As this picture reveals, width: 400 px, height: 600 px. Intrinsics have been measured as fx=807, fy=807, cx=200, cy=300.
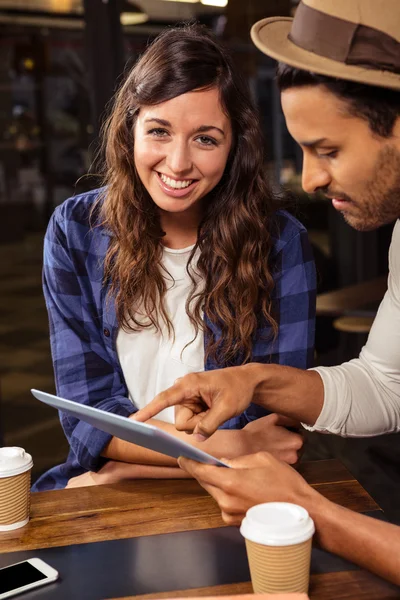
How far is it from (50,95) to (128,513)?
21.5ft

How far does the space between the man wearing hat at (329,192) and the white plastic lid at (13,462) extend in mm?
233

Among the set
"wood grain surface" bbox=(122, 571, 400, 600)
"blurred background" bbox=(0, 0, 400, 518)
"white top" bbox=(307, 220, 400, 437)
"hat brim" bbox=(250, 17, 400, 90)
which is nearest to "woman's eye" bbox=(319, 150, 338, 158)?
"hat brim" bbox=(250, 17, 400, 90)

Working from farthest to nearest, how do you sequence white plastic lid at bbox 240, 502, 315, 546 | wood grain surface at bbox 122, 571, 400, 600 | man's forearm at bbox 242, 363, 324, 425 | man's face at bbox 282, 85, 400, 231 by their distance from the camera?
man's forearm at bbox 242, 363, 324, 425 → man's face at bbox 282, 85, 400, 231 → wood grain surface at bbox 122, 571, 400, 600 → white plastic lid at bbox 240, 502, 315, 546

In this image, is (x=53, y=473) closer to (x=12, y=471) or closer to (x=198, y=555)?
(x=12, y=471)

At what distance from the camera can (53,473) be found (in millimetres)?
2201

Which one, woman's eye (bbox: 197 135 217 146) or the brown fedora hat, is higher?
the brown fedora hat

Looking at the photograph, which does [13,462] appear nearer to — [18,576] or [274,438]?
[18,576]

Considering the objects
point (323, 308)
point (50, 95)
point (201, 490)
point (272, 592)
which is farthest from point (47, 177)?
point (272, 592)

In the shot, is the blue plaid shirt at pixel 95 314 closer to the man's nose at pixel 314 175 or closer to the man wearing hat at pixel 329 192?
the man wearing hat at pixel 329 192

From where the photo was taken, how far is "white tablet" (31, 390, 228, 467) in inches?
48.1

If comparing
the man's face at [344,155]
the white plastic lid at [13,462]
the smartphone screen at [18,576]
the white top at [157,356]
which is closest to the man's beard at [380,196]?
the man's face at [344,155]

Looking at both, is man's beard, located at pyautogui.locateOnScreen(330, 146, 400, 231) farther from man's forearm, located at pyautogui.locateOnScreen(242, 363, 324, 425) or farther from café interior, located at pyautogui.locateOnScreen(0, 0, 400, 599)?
café interior, located at pyautogui.locateOnScreen(0, 0, 400, 599)

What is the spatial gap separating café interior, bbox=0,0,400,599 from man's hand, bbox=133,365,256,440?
6.0 inches

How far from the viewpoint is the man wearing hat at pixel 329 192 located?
134 centimetres
